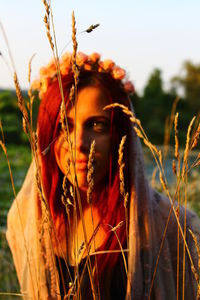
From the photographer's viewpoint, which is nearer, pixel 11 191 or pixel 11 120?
pixel 11 191

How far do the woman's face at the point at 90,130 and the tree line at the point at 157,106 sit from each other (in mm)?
18219

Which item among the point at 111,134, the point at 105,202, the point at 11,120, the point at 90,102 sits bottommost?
the point at 105,202

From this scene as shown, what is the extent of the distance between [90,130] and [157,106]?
22580 millimetres

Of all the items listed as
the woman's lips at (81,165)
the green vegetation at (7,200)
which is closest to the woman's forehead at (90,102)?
the woman's lips at (81,165)

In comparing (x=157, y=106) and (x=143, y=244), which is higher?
(x=157, y=106)

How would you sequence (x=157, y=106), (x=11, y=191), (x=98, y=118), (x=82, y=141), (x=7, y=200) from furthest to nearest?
(x=157, y=106) < (x=11, y=191) < (x=7, y=200) < (x=98, y=118) < (x=82, y=141)

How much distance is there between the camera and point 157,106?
2397 centimetres

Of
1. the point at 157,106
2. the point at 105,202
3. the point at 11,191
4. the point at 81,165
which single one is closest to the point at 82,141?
the point at 81,165

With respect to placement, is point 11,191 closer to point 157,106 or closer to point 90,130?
point 90,130

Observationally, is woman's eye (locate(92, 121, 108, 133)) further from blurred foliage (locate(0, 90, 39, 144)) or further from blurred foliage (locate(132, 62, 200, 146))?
blurred foliage (locate(132, 62, 200, 146))

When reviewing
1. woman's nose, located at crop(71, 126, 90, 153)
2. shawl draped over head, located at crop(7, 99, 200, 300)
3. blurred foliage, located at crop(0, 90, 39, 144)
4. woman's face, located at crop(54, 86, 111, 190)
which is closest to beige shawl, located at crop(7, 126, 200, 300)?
shawl draped over head, located at crop(7, 99, 200, 300)

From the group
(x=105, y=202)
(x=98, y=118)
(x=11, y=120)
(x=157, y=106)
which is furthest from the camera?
(x=157, y=106)

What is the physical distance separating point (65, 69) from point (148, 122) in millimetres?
20764

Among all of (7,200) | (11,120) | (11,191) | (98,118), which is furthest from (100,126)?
(11,120)
